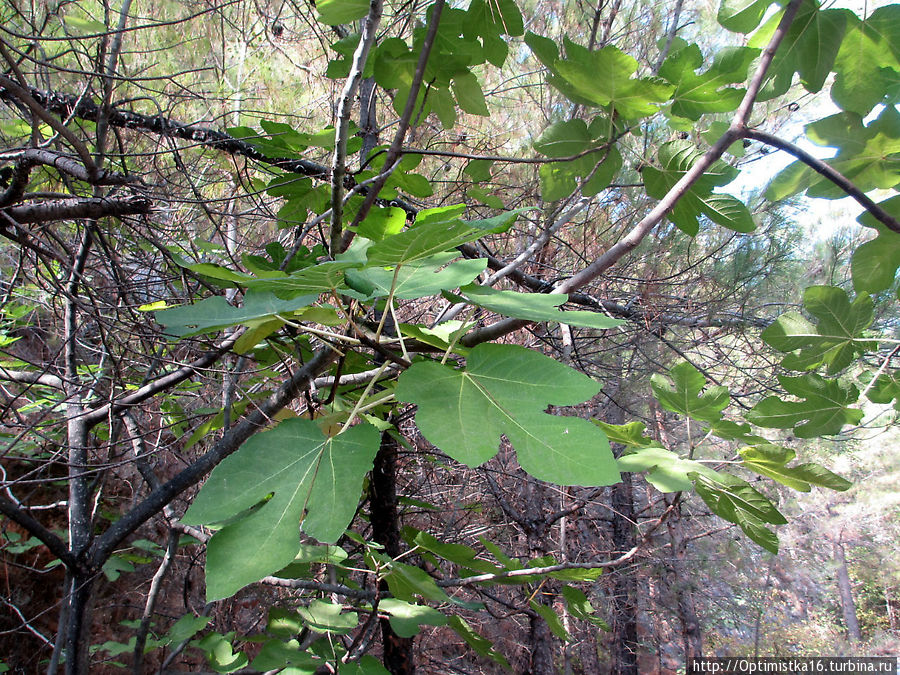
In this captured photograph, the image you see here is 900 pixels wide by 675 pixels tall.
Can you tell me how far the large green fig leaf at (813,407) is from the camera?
2.95 feet

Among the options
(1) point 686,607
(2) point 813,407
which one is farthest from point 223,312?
(1) point 686,607

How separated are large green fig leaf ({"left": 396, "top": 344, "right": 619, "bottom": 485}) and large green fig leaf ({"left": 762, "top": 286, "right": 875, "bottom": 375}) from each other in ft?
2.33

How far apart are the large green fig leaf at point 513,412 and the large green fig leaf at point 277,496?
8 centimetres

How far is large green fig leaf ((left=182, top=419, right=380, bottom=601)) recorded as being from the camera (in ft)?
1.35

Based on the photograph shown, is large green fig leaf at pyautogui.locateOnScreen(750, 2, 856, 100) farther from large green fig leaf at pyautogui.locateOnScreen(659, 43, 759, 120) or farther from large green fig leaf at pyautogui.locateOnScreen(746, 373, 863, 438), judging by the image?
large green fig leaf at pyautogui.locateOnScreen(746, 373, 863, 438)

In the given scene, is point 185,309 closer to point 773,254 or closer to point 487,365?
point 487,365

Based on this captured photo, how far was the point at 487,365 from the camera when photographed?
54 centimetres

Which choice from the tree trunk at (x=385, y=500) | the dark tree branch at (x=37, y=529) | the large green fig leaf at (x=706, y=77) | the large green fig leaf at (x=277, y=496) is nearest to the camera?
the large green fig leaf at (x=277, y=496)

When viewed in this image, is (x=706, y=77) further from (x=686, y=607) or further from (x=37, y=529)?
(x=686, y=607)

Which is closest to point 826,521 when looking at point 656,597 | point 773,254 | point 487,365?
point 656,597

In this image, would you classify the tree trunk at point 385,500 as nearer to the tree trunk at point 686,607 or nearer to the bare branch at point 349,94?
the bare branch at point 349,94

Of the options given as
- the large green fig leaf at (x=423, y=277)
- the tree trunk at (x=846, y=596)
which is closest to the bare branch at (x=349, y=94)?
the large green fig leaf at (x=423, y=277)

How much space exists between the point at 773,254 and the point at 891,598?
48.5ft

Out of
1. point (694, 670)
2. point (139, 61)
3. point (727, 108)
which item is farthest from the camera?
point (694, 670)
